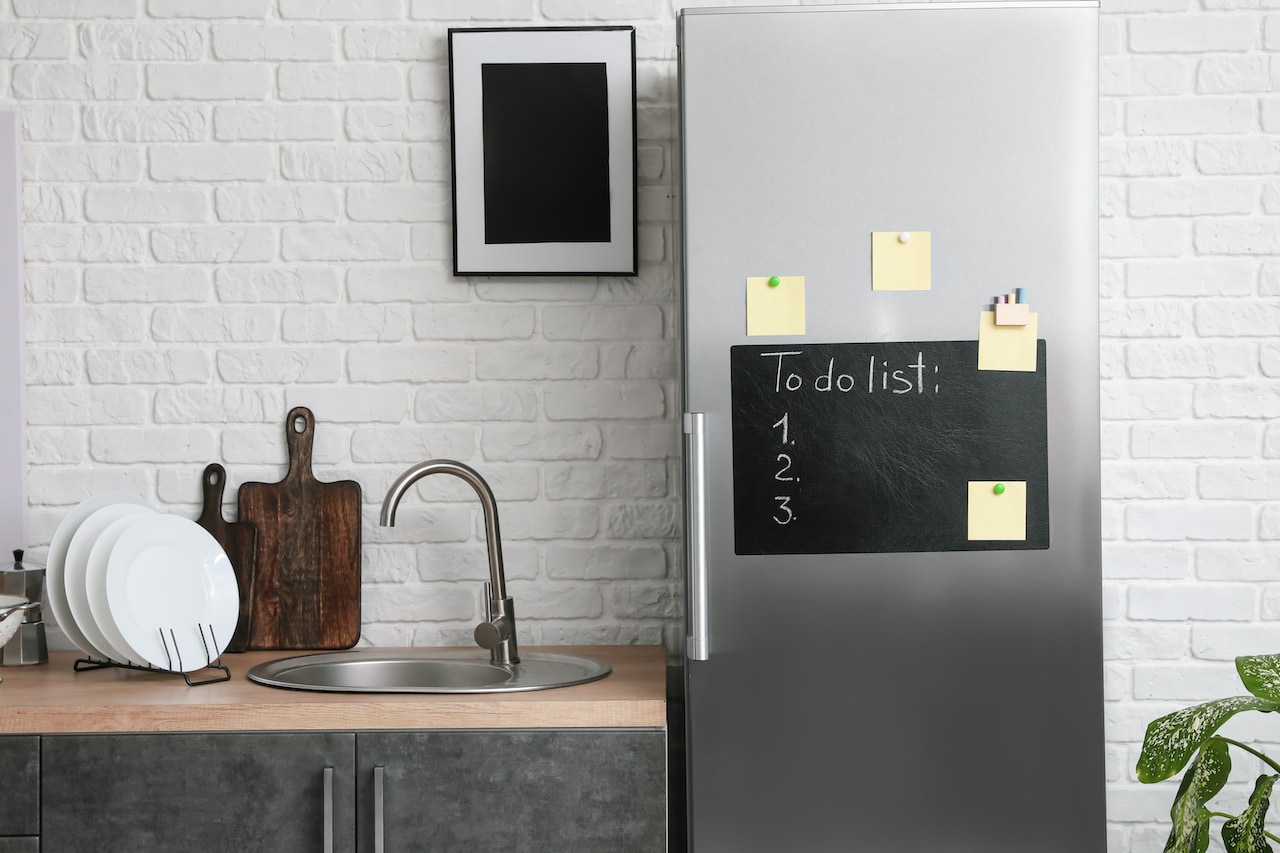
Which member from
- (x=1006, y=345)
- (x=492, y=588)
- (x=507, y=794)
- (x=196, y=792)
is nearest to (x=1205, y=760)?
(x=1006, y=345)

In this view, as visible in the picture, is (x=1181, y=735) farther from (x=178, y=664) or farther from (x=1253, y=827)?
(x=178, y=664)

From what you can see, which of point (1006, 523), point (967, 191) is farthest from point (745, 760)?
point (967, 191)

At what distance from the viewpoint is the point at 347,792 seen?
141 centimetres

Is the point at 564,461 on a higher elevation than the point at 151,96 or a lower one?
lower

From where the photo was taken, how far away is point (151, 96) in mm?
1873

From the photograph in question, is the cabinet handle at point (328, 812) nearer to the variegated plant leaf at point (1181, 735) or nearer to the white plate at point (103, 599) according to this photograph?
the white plate at point (103, 599)

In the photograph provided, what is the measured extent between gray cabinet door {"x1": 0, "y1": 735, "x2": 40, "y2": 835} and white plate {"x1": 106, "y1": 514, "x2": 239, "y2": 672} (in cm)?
21

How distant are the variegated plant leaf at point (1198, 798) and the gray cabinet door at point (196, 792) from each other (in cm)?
115

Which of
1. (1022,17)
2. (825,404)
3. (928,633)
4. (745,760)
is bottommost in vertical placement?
(745,760)

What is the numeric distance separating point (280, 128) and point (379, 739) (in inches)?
45.8

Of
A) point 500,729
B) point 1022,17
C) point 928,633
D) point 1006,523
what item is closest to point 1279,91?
point 1022,17

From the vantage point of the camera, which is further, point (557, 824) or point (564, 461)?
point (564, 461)

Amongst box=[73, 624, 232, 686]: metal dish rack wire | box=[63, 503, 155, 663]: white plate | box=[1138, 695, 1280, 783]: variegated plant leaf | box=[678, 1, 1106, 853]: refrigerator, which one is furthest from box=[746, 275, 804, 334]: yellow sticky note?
box=[63, 503, 155, 663]: white plate

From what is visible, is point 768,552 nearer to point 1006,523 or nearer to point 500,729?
point 1006,523
